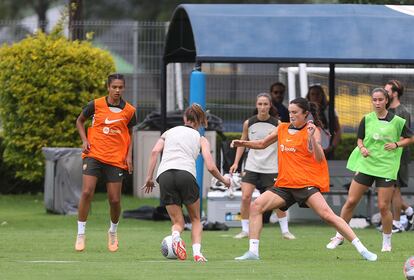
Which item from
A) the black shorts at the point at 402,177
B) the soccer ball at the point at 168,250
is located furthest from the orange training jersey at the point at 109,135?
the black shorts at the point at 402,177

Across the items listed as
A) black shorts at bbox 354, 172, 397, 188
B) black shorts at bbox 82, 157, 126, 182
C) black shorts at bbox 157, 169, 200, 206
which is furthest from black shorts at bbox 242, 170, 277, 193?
black shorts at bbox 157, 169, 200, 206

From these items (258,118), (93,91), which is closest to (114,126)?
(258,118)

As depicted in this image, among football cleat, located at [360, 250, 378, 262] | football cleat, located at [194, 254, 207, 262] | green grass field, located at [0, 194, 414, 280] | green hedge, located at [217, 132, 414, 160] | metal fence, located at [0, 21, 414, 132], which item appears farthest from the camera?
metal fence, located at [0, 21, 414, 132]

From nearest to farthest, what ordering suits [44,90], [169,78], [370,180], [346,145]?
1. [370,180]
2. [44,90]
3. [346,145]
4. [169,78]

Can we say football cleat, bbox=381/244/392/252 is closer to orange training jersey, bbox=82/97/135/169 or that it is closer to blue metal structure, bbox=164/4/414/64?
orange training jersey, bbox=82/97/135/169

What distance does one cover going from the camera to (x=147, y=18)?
1715 inches

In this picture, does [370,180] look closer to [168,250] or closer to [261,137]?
[261,137]

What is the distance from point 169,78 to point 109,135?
11.2m

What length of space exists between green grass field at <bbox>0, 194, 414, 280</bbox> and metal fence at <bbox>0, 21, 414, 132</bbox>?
201 inches

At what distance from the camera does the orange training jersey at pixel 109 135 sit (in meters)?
14.9

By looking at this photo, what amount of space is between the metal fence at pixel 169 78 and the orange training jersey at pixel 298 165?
36.6ft

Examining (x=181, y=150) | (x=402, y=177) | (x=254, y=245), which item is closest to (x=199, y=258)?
(x=254, y=245)

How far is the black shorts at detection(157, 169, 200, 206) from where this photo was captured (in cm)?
1300

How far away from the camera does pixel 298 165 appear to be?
43.4 feet
